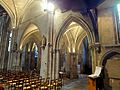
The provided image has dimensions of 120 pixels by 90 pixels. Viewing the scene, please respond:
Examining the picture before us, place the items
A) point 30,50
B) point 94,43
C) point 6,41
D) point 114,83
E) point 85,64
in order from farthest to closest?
point 30,50 → point 85,64 → point 6,41 → point 94,43 → point 114,83

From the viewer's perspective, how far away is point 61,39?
13.9 m

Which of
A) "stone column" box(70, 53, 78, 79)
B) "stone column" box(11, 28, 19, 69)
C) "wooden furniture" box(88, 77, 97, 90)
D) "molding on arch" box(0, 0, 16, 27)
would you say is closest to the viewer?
"wooden furniture" box(88, 77, 97, 90)

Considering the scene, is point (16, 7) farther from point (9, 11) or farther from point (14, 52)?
point (14, 52)

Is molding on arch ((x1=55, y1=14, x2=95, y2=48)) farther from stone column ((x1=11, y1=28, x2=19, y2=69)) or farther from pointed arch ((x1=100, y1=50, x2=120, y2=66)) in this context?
stone column ((x1=11, y1=28, x2=19, y2=69))

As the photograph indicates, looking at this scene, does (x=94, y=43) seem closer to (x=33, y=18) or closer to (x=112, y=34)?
(x=112, y=34)

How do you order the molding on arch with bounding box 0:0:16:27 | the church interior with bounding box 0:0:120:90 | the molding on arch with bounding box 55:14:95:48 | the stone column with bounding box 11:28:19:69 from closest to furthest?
1. the church interior with bounding box 0:0:120:90
2. the molding on arch with bounding box 55:14:95:48
3. the stone column with bounding box 11:28:19:69
4. the molding on arch with bounding box 0:0:16:27

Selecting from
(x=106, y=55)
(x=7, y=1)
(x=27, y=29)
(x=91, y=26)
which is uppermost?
(x=7, y=1)

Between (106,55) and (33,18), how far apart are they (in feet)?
35.9

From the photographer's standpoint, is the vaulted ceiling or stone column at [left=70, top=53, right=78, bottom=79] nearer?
stone column at [left=70, top=53, right=78, bottom=79]

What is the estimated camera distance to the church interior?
886 cm

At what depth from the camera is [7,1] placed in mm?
18938

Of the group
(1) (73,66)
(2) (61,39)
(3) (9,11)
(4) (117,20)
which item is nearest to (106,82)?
(4) (117,20)

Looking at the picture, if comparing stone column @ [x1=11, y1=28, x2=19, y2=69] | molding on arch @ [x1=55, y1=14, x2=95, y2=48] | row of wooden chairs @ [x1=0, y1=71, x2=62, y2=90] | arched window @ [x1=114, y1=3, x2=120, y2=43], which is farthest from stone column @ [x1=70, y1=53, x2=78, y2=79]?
arched window @ [x1=114, y1=3, x2=120, y2=43]

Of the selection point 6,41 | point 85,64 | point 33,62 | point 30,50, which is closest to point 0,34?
point 6,41
